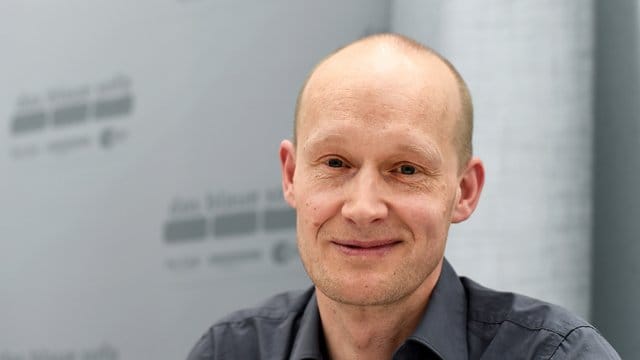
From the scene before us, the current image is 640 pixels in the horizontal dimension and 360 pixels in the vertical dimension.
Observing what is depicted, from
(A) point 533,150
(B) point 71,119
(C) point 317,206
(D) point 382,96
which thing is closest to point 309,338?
(C) point 317,206

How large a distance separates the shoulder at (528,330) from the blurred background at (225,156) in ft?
1.21

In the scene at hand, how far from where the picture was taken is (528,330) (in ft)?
3.83

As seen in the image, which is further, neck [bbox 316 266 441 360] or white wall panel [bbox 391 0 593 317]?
white wall panel [bbox 391 0 593 317]

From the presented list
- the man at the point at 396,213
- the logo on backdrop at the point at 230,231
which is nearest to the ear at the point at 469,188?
the man at the point at 396,213

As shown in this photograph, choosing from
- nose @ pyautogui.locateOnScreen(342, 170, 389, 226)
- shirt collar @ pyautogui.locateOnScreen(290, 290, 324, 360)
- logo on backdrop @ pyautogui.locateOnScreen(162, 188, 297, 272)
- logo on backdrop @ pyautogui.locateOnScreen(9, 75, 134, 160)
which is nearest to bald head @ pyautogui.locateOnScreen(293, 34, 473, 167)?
nose @ pyautogui.locateOnScreen(342, 170, 389, 226)

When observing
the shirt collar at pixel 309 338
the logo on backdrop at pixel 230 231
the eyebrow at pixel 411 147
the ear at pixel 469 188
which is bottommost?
the logo on backdrop at pixel 230 231

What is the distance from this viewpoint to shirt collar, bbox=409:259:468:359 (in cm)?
118

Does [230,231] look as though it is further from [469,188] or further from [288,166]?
[469,188]

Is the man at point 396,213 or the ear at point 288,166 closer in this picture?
the man at point 396,213

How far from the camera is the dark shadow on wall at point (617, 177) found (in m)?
1.54

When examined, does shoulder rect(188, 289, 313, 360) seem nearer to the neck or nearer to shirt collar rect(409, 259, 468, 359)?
the neck

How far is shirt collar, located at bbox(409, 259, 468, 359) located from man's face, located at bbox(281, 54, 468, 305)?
63 millimetres

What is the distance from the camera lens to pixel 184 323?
6.73ft

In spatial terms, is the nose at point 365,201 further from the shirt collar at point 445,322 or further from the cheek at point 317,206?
the shirt collar at point 445,322
